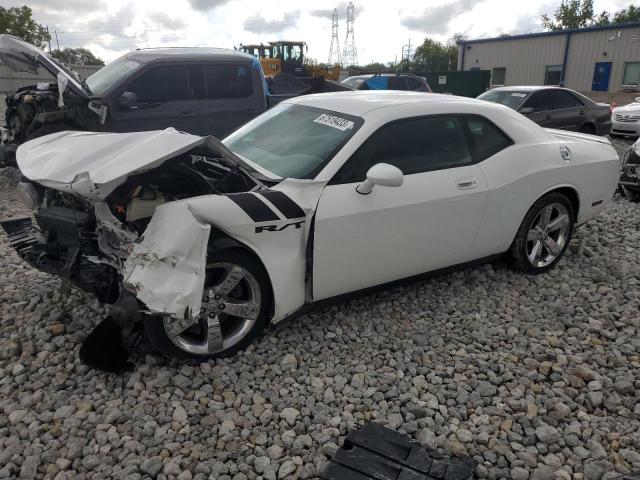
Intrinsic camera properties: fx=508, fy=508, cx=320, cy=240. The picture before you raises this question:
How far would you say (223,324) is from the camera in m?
3.18

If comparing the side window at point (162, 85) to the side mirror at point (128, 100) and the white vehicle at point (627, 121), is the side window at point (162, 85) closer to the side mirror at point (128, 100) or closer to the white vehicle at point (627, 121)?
the side mirror at point (128, 100)

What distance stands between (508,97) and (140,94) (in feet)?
23.4

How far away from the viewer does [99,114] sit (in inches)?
247

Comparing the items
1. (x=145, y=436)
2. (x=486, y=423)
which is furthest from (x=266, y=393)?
(x=486, y=423)

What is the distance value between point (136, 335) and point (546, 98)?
9606 mm

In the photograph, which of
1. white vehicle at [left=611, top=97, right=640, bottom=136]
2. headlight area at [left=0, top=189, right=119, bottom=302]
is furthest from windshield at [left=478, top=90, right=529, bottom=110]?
headlight area at [left=0, top=189, right=119, bottom=302]

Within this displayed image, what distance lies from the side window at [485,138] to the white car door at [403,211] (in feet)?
0.28

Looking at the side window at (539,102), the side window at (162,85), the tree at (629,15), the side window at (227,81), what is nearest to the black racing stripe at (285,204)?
the side window at (162,85)

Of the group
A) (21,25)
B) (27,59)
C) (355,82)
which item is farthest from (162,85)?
(21,25)

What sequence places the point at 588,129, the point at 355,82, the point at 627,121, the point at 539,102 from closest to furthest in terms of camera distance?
the point at 539,102 → the point at 588,129 → the point at 627,121 → the point at 355,82

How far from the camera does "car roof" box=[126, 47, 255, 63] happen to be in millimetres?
6797

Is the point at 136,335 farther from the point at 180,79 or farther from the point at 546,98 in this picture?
the point at 546,98

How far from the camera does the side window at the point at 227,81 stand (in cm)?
706

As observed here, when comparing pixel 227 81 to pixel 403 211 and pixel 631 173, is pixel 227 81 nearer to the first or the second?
pixel 403 211
